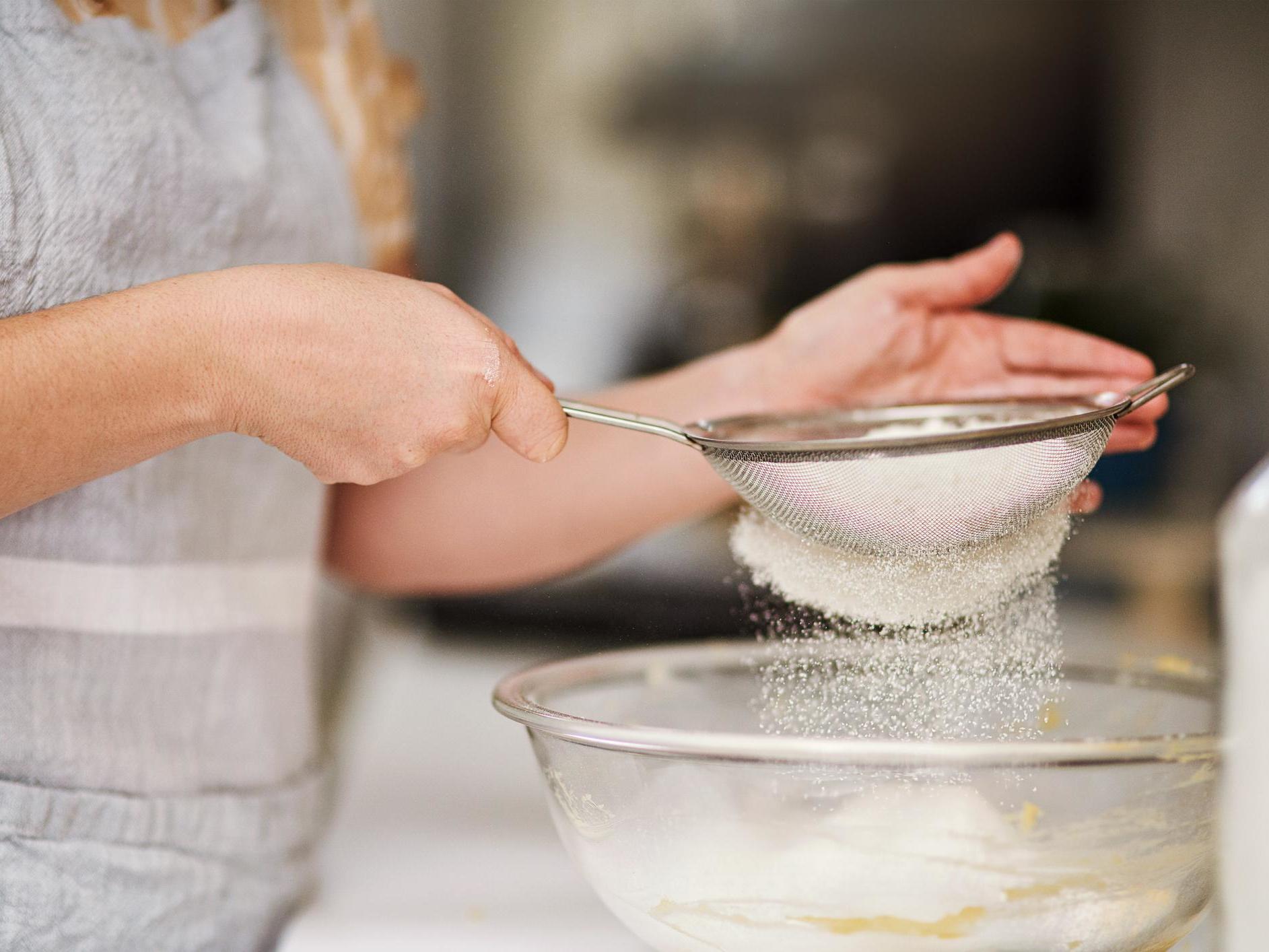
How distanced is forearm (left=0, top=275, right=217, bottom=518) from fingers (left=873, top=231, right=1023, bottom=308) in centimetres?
38

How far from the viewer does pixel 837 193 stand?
83.0 inches

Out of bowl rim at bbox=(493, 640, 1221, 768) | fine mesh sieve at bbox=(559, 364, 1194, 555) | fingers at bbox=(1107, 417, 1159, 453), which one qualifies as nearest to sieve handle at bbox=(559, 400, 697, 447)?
fine mesh sieve at bbox=(559, 364, 1194, 555)

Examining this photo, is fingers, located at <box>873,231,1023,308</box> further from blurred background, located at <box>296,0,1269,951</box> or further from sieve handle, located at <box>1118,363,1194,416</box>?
blurred background, located at <box>296,0,1269,951</box>

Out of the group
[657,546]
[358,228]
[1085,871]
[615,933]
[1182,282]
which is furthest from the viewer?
[1182,282]

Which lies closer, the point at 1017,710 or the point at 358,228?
the point at 1017,710

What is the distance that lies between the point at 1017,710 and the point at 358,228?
462mm

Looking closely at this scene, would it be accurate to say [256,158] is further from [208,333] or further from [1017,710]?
[1017,710]

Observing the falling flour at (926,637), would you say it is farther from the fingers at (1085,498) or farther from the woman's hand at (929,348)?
the woman's hand at (929,348)

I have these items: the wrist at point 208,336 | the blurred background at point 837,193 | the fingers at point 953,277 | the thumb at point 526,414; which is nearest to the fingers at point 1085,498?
the fingers at point 953,277

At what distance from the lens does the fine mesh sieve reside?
45 centimetres

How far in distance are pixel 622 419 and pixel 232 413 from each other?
0.15 meters

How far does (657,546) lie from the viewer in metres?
1.79

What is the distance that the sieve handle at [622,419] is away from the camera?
0.44 meters

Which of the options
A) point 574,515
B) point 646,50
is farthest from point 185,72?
point 646,50
